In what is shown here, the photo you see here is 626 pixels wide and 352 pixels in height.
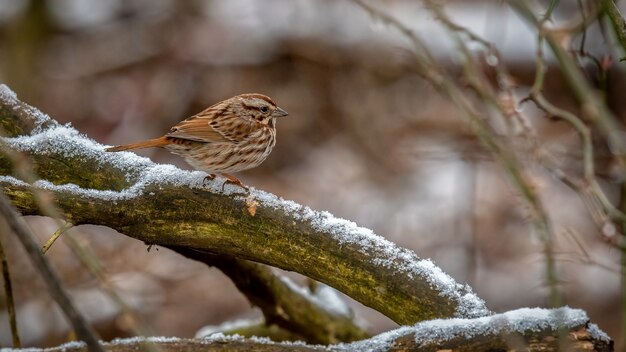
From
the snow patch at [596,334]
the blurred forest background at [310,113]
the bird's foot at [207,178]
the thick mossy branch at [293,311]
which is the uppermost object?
the blurred forest background at [310,113]

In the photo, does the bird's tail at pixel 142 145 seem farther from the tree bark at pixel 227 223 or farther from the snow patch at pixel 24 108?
the snow patch at pixel 24 108

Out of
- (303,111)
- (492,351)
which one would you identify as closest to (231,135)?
(492,351)

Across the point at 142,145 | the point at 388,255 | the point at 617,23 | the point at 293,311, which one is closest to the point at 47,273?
the point at 388,255

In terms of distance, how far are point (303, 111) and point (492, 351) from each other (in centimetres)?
668

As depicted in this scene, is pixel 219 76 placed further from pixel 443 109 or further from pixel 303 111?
pixel 443 109

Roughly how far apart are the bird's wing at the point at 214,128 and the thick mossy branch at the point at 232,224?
101 centimetres

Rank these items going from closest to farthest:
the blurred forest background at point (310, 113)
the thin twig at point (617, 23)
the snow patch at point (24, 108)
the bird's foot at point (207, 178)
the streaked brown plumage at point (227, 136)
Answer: the thin twig at point (617, 23), the bird's foot at point (207, 178), the snow patch at point (24, 108), the streaked brown plumage at point (227, 136), the blurred forest background at point (310, 113)

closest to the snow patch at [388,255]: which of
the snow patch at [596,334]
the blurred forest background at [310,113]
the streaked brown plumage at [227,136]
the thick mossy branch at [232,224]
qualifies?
the thick mossy branch at [232,224]

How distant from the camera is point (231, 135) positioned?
188 inches

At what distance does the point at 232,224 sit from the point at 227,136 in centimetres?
139

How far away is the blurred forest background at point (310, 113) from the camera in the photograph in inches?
292

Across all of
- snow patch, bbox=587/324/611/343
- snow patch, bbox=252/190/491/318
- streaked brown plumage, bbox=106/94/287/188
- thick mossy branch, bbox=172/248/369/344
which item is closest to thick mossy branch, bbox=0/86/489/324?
snow patch, bbox=252/190/491/318

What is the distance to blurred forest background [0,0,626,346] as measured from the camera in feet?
24.3

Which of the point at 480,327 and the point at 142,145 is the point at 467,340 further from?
the point at 142,145
